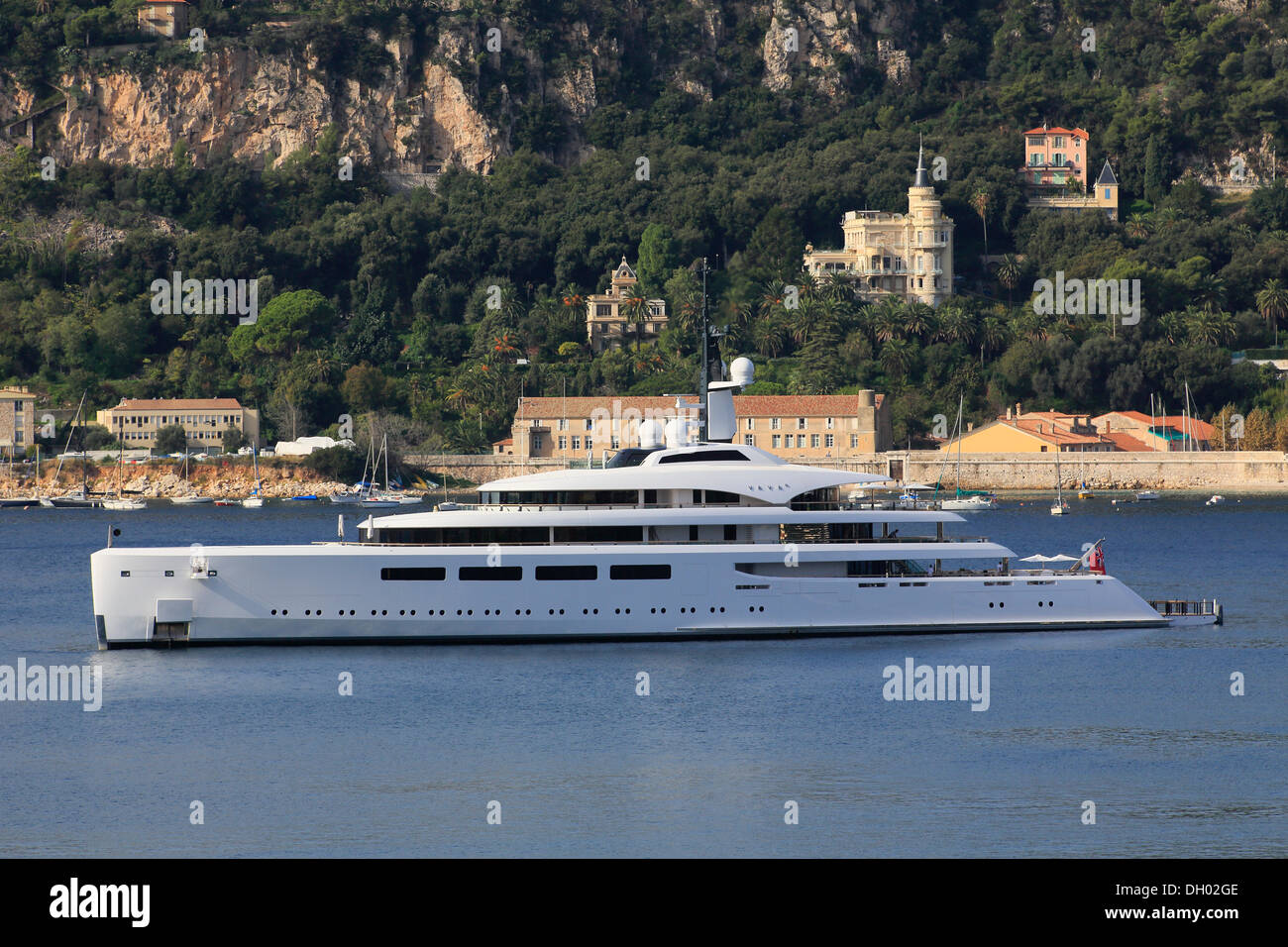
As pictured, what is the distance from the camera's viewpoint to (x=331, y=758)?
33125 millimetres

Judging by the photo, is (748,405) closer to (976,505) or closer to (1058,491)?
(1058,491)

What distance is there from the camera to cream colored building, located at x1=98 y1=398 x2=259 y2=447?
417 feet

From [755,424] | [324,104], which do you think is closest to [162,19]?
[324,104]

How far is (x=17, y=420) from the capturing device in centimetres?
12675

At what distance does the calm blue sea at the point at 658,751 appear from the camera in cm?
2834

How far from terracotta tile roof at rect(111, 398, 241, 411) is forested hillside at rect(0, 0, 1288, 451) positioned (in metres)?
3.63

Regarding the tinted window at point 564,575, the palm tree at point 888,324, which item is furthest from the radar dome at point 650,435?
the palm tree at point 888,324

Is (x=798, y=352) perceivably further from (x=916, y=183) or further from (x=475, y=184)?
(x=475, y=184)

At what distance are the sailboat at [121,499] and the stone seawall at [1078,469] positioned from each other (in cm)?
1679

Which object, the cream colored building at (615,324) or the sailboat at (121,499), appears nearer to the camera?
the sailboat at (121,499)

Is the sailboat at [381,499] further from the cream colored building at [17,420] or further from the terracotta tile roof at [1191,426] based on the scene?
the terracotta tile roof at [1191,426]

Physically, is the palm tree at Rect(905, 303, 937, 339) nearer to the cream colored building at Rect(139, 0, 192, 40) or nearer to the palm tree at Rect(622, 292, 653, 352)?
the palm tree at Rect(622, 292, 653, 352)

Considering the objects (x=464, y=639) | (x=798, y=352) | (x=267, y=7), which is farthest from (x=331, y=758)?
(x=267, y=7)

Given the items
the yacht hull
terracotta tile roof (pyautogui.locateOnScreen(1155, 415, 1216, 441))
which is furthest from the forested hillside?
the yacht hull
